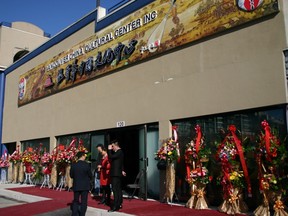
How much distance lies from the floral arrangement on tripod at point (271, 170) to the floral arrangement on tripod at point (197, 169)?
1.55 meters

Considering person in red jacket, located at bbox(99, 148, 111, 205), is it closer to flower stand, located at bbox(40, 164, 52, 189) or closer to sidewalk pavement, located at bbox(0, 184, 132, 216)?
sidewalk pavement, located at bbox(0, 184, 132, 216)

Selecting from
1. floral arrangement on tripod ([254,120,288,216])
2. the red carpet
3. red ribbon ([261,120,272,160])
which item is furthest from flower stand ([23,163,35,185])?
red ribbon ([261,120,272,160])

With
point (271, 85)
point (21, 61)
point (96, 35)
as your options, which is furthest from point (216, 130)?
point (21, 61)

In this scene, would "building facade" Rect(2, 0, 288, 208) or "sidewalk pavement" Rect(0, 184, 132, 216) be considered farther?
"sidewalk pavement" Rect(0, 184, 132, 216)

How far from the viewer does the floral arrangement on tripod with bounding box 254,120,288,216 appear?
23.0 feet

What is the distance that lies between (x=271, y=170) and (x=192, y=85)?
135 inches

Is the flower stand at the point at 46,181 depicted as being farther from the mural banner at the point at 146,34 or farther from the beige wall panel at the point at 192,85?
the mural banner at the point at 146,34

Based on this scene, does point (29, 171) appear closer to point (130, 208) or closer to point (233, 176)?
Answer: point (130, 208)

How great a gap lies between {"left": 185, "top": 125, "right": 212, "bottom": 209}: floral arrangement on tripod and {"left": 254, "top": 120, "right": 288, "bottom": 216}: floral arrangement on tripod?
155cm

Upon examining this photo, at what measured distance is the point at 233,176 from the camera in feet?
25.5

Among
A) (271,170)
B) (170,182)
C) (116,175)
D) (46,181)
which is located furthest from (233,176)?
(46,181)

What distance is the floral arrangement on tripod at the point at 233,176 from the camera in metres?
7.77

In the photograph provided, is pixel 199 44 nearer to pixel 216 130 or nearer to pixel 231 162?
pixel 216 130

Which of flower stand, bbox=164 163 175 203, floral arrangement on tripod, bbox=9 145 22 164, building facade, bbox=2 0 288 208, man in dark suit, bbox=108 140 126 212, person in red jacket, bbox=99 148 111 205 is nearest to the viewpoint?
building facade, bbox=2 0 288 208
